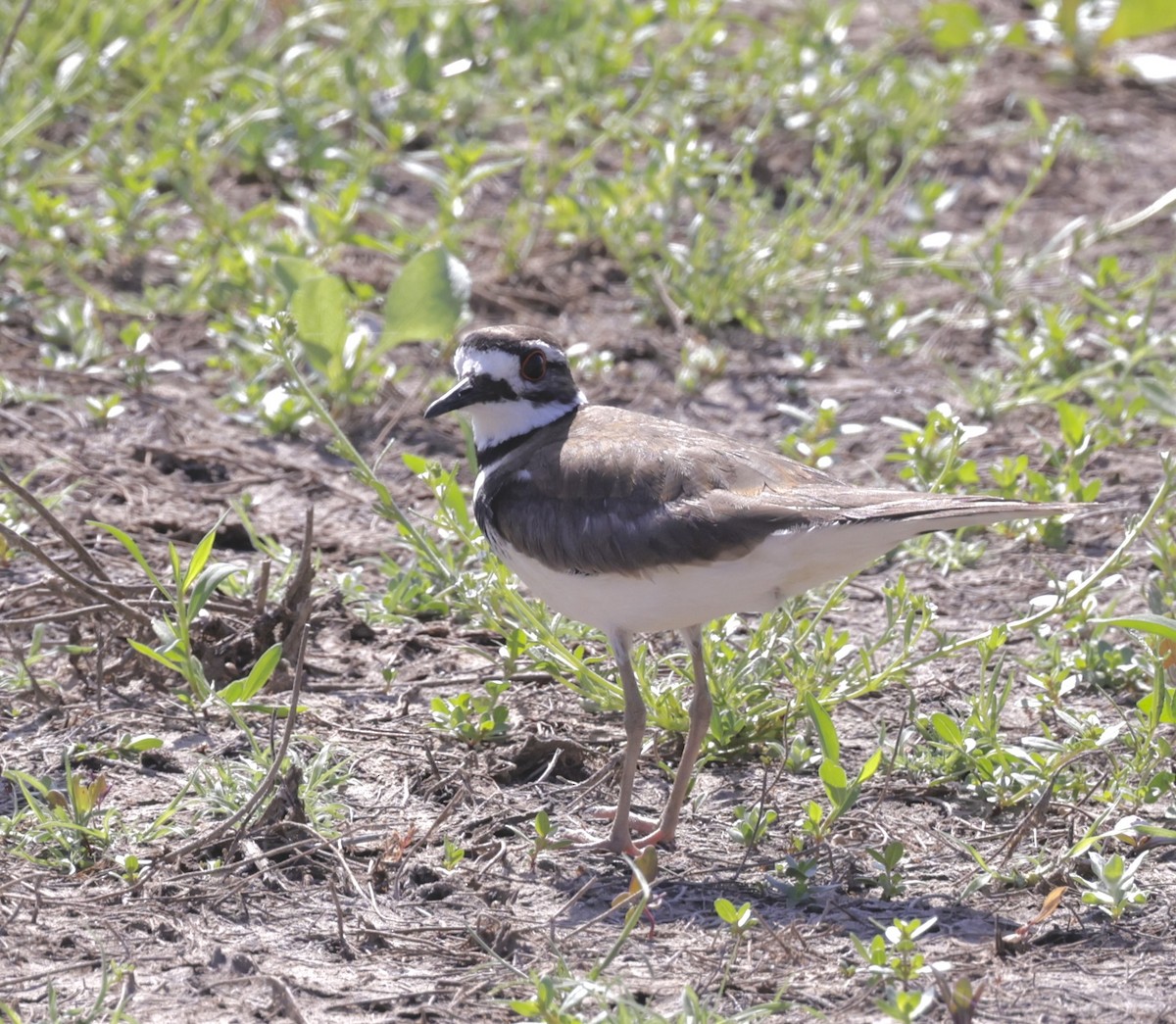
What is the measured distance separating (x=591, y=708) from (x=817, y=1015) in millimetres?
1690

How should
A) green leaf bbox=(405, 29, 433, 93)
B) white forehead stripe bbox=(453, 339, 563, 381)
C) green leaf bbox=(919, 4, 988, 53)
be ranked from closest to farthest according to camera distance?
white forehead stripe bbox=(453, 339, 563, 381) → green leaf bbox=(405, 29, 433, 93) → green leaf bbox=(919, 4, 988, 53)

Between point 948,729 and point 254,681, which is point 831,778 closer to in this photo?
point 948,729

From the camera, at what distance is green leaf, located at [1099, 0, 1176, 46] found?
29.8ft

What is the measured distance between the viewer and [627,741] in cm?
428

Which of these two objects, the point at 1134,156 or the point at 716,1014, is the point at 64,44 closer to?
the point at 1134,156

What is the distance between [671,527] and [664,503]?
0.11 m

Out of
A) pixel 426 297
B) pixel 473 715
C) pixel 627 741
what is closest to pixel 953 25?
pixel 426 297

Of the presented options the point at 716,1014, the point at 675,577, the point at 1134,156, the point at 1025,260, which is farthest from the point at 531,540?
the point at 1134,156

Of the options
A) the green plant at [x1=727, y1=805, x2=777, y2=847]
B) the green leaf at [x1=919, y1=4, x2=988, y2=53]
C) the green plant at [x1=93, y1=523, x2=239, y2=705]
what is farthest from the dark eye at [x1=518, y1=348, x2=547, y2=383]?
the green leaf at [x1=919, y1=4, x2=988, y2=53]

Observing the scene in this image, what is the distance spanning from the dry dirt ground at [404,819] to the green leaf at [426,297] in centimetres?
38

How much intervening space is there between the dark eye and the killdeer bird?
24cm

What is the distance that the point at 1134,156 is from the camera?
351 inches

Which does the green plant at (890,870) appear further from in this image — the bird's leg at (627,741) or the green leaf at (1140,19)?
the green leaf at (1140,19)

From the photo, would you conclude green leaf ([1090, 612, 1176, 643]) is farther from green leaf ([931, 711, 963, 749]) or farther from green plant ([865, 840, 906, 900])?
green plant ([865, 840, 906, 900])
